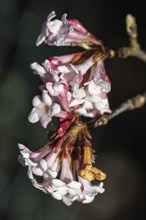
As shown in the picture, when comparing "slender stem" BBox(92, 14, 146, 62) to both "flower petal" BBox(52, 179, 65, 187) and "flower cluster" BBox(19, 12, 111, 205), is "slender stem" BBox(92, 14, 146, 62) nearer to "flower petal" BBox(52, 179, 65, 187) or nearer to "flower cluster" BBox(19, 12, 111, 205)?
"flower cluster" BBox(19, 12, 111, 205)

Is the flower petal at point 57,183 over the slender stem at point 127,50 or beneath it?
beneath

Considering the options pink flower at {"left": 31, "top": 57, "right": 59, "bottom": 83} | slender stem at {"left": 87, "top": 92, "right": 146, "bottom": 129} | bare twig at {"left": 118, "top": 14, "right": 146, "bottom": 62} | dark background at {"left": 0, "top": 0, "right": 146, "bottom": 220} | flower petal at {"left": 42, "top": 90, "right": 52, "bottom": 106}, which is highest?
pink flower at {"left": 31, "top": 57, "right": 59, "bottom": 83}

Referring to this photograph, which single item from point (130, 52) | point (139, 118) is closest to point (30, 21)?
point (139, 118)

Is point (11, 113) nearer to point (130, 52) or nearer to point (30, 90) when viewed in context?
point (30, 90)

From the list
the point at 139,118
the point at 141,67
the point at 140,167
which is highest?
the point at 141,67

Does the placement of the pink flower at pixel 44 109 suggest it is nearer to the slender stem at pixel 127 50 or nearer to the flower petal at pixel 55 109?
the flower petal at pixel 55 109

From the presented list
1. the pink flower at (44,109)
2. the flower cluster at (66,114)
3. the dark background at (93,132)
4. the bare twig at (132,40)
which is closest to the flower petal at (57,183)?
the flower cluster at (66,114)

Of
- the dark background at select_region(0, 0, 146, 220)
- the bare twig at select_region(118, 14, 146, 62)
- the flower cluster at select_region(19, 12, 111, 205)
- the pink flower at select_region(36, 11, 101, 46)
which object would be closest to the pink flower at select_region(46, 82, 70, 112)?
the flower cluster at select_region(19, 12, 111, 205)
